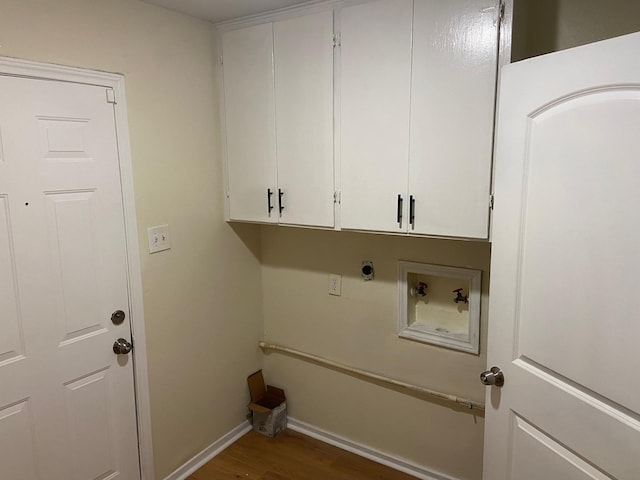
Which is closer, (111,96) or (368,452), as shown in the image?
(111,96)

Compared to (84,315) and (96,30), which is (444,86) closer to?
(96,30)

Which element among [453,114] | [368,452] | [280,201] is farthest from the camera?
[368,452]

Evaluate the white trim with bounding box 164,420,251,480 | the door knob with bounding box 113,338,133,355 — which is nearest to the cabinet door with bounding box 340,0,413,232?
the door knob with bounding box 113,338,133,355

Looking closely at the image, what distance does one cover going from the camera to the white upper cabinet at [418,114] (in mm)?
1688

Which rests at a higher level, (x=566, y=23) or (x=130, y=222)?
(x=566, y=23)

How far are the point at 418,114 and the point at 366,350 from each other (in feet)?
4.42

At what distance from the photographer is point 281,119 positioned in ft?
7.29

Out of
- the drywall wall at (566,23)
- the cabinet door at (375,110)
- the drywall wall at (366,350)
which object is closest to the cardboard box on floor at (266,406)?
the drywall wall at (366,350)

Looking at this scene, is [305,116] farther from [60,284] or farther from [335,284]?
[60,284]

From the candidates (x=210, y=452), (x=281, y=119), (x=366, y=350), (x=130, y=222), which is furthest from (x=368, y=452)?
(x=281, y=119)

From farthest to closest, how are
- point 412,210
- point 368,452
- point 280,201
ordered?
1. point 368,452
2. point 280,201
3. point 412,210

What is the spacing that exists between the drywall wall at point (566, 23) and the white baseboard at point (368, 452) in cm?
206

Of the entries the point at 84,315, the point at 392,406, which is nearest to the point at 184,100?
the point at 84,315

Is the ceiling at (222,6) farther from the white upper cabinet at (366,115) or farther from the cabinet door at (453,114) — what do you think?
the cabinet door at (453,114)
